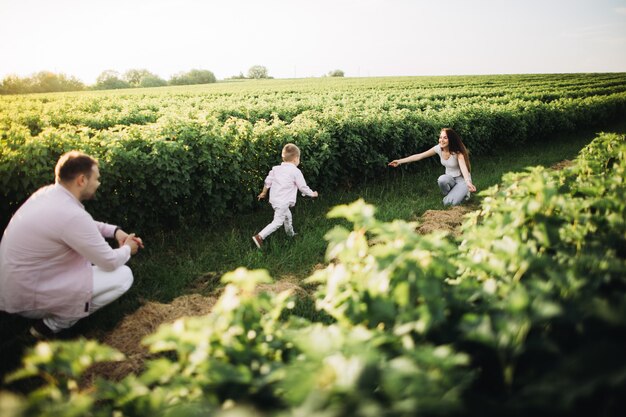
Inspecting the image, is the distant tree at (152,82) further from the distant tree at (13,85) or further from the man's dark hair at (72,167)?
the man's dark hair at (72,167)

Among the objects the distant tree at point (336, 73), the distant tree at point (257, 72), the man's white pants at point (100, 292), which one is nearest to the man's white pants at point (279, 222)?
the man's white pants at point (100, 292)

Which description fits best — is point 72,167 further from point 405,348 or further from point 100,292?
point 405,348

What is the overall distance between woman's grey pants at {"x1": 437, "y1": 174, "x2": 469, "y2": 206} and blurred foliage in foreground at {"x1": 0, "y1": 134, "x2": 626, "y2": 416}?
608cm

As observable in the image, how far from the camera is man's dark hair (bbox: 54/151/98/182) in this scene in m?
3.20

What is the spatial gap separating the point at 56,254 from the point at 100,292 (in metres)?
0.64

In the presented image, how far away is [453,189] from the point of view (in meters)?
8.00

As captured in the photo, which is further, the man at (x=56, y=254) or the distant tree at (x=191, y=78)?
the distant tree at (x=191, y=78)

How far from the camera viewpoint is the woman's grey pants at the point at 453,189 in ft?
25.7

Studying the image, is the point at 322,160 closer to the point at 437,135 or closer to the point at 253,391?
the point at 437,135

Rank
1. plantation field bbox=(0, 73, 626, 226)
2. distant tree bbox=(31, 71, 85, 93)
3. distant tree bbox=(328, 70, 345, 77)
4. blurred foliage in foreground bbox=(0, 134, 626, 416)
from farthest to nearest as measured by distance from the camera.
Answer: distant tree bbox=(328, 70, 345, 77), distant tree bbox=(31, 71, 85, 93), plantation field bbox=(0, 73, 626, 226), blurred foliage in foreground bbox=(0, 134, 626, 416)

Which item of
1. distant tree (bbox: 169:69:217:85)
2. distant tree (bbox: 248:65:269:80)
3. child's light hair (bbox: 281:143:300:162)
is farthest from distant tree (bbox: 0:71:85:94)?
child's light hair (bbox: 281:143:300:162)

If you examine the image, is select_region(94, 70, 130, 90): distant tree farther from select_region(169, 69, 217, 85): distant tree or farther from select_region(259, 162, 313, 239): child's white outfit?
select_region(259, 162, 313, 239): child's white outfit

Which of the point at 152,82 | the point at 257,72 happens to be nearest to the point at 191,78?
the point at 152,82

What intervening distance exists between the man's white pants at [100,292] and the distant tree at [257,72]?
132 metres
